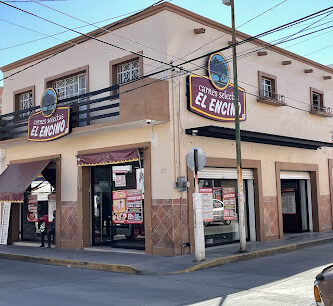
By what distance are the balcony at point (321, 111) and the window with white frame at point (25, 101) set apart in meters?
12.6

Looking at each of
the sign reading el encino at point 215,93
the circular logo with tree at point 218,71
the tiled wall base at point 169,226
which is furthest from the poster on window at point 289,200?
the tiled wall base at point 169,226

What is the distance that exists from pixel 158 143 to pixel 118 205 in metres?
3.00

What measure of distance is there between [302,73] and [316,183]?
198 inches

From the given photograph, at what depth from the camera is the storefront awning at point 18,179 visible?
1653cm

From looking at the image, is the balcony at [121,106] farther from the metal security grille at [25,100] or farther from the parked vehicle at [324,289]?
the parked vehicle at [324,289]

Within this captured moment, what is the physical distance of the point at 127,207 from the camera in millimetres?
14992

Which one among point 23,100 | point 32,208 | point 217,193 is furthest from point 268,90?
point 32,208

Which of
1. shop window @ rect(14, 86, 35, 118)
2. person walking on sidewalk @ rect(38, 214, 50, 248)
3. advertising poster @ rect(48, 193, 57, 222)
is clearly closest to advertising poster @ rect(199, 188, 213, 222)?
person walking on sidewalk @ rect(38, 214, 50, 248)

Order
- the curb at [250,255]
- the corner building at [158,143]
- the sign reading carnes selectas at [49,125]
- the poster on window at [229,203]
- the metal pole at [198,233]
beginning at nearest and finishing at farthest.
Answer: the curb at [250,255] → the metal pole at [198,233] → the corner building at [158,143] → the sign reading carnes selectas at [49,125] → the poster on window at [229,203]

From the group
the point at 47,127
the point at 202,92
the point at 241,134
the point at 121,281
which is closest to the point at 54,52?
the point at 47,127

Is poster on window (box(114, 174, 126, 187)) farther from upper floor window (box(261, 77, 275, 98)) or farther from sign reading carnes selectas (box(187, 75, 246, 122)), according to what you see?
upper floor window (box(261, 77, 275, 98))

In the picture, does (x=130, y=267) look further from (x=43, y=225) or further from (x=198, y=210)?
(x=43, y=225)

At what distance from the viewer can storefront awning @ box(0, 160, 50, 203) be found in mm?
16531

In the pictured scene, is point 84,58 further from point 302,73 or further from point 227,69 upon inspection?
point 302,73
